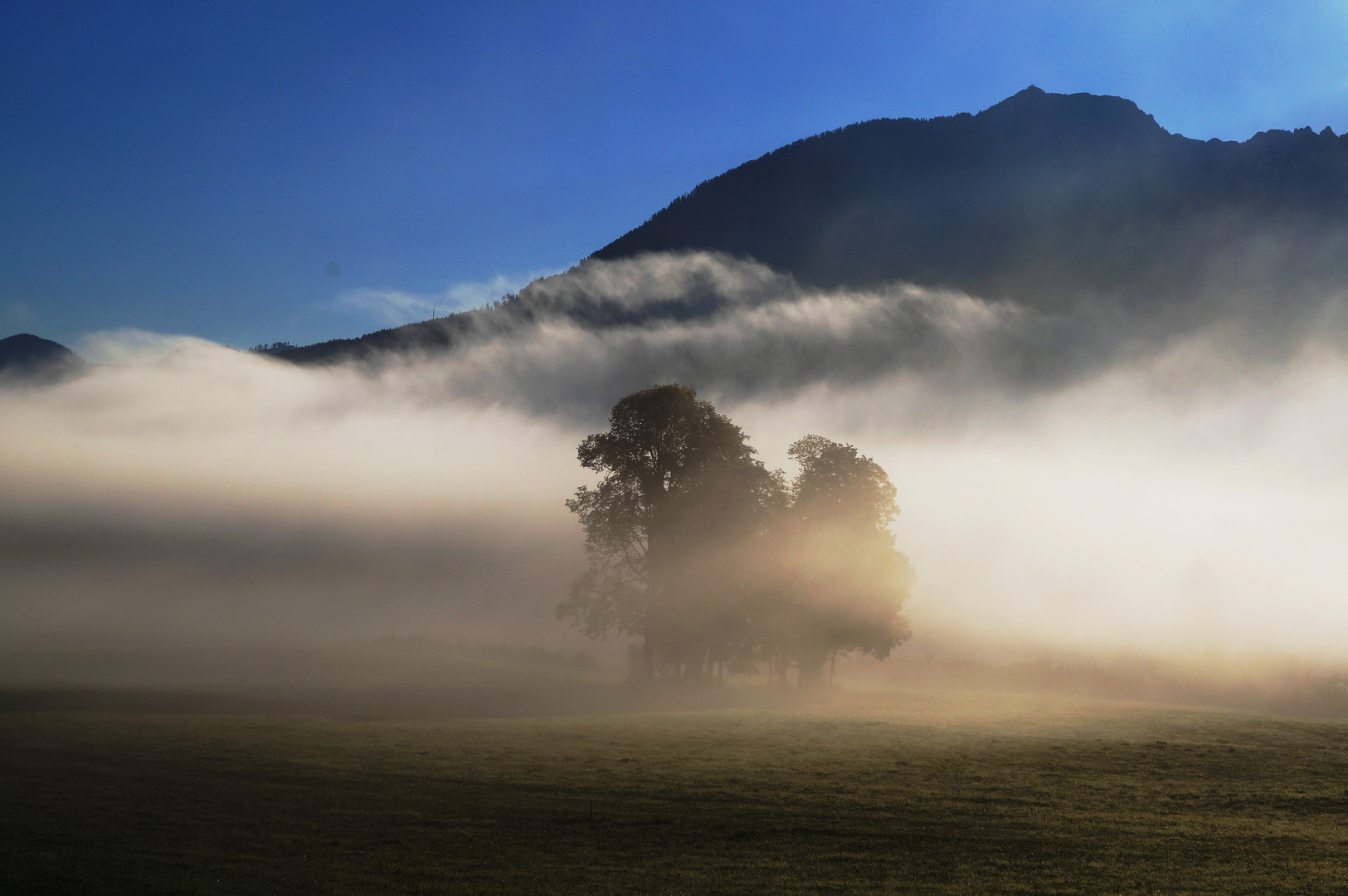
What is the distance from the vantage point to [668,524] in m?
56.6

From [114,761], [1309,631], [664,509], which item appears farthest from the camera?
[1309,631]

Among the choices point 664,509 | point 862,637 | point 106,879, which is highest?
point 664,509

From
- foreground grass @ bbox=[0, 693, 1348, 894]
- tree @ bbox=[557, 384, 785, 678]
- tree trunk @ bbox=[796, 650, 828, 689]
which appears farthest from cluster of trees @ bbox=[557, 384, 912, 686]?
foreground grass @ bbox=[0, 693, 1348, 894]

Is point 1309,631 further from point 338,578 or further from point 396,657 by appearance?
point 338,578

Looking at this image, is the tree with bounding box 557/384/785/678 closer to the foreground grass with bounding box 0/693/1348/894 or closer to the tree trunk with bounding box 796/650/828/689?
the tree trunk with bounding box 796/650/828/689

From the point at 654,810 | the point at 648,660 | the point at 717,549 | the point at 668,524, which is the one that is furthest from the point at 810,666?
the point at 654,810

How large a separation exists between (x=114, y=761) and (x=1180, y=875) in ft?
103

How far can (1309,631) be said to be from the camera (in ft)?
334

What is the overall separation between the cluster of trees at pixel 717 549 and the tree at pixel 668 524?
0.26 ft

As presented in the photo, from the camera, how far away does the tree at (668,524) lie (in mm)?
55562

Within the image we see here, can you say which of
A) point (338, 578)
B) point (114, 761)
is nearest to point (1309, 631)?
point (114, 761)

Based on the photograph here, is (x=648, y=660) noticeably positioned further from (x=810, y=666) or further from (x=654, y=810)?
(x=654, y=810)

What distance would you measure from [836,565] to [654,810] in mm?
37234

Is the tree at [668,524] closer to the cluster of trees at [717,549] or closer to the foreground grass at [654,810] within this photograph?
the cluster of trees at [717,549]
